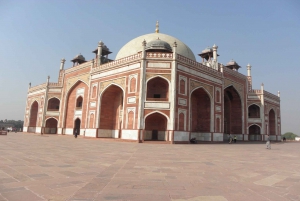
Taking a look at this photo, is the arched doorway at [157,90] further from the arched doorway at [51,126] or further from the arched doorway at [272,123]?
the arched doorway at [272,123]

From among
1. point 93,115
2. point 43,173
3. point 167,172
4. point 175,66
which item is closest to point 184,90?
point 175,66

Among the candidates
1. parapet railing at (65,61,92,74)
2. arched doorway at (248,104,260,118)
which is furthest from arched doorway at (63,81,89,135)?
arched doorway at (248,104,260,118)

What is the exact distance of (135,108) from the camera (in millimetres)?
17922

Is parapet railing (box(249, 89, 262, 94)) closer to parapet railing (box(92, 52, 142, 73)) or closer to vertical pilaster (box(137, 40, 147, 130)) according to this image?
vertical pilaster (box(137, 40, 147, 130))

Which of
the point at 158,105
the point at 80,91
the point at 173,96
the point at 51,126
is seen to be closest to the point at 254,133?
the point at 173,96

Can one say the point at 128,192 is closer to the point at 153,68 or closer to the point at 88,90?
the point at 153,68

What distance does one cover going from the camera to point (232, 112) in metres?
28.4

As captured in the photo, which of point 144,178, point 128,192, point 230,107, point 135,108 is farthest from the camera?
point 230,107

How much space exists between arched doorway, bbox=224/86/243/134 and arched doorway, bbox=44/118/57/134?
23998 millimetres

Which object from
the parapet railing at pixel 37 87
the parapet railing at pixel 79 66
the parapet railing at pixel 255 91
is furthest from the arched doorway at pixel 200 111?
the parapet railing at pixel 37 87

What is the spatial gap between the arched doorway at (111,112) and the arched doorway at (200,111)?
752cm

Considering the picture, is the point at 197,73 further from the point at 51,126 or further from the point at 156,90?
the point at 51,126

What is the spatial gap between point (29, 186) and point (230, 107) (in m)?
27.7

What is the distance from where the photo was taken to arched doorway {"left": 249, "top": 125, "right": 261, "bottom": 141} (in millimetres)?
29244
